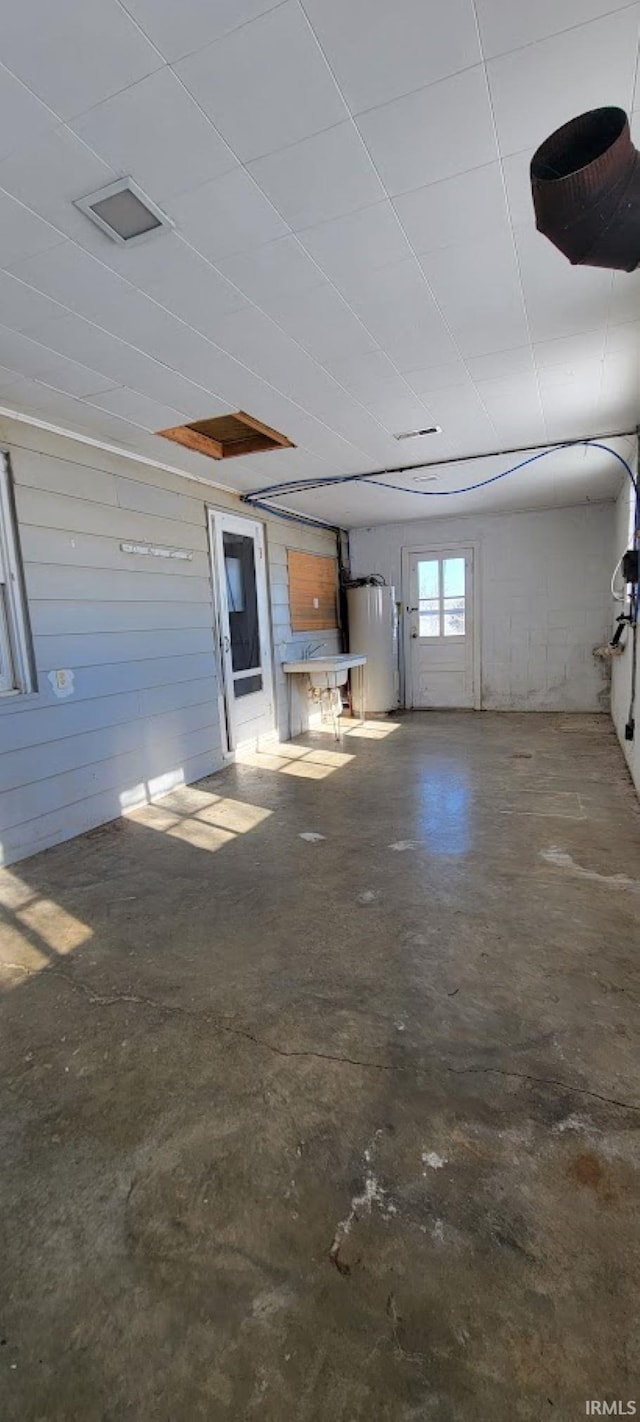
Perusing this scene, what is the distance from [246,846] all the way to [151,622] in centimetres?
192

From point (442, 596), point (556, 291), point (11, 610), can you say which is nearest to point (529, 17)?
point (556, 291)

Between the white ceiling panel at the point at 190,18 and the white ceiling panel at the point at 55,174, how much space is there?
1.23ft

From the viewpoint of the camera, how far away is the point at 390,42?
4.40 feet

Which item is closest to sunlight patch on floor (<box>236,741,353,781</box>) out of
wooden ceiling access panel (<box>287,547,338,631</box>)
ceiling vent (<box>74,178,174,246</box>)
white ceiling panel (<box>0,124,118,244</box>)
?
wooden ceiling access panel (<box>287,547,338,631</box>)

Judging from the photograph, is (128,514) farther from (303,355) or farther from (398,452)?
(398,452)

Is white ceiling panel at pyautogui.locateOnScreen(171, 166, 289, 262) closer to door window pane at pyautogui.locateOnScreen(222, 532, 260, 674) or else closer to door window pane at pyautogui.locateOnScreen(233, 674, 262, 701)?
door window pane at pyautogui.locateOnScreen(222, 532, 260, 674)

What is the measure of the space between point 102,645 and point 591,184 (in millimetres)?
3349

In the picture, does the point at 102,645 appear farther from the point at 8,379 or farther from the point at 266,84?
the point at 266,84

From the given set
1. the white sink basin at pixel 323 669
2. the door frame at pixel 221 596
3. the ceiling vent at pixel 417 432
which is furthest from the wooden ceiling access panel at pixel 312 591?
the ceiling vent at pixel 417 432

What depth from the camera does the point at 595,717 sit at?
22.2 feet

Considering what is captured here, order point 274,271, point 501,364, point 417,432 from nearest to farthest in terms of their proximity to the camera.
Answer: point 274,271 → point 501,364 → point 417,432

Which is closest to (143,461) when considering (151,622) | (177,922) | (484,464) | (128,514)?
(128,514)

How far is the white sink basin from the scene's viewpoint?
6051 millimetres

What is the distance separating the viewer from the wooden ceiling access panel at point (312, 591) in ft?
21.5
